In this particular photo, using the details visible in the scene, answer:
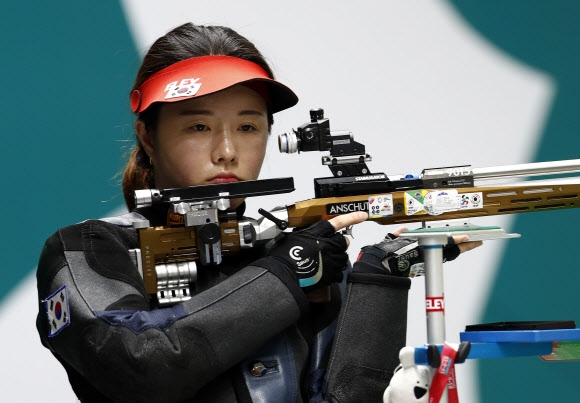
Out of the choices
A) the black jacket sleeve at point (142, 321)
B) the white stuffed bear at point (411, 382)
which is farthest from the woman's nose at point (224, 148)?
the white stuffed bear at point (411, 382)

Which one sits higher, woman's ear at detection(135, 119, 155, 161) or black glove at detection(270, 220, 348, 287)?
woman's ear at detection(135, 119, 155, 161)

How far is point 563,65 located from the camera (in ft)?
8.05

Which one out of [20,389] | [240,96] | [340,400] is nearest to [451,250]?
[340,400]

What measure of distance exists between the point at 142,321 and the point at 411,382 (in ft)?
1.27

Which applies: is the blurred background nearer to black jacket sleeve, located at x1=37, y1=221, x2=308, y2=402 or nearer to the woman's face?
the woman's face

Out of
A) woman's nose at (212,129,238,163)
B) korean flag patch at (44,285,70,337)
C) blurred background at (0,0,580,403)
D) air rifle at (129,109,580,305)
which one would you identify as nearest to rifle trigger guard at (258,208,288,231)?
air rifle at (129,109,580,305)

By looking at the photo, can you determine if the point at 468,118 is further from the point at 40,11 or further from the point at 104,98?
the point at 40,11

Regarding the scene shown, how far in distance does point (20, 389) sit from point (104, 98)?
0.68 metres

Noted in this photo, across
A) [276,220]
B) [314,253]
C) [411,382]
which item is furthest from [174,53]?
[411,382]

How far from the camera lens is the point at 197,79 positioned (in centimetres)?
152

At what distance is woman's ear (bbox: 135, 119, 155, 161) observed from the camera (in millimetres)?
1624

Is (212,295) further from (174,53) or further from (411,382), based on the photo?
(174,53)

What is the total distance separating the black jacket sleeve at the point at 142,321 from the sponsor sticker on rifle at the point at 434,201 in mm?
323

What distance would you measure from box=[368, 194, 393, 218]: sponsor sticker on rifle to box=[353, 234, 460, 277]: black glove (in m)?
0.06
